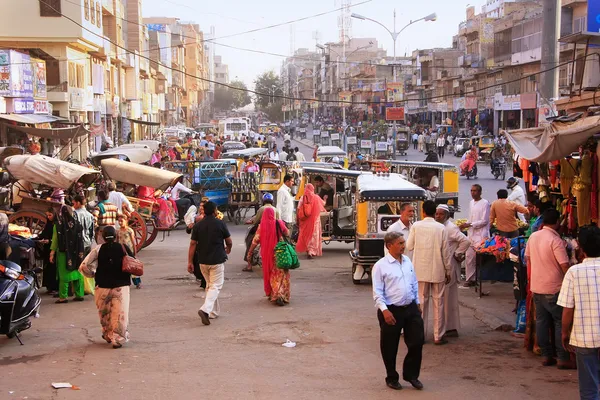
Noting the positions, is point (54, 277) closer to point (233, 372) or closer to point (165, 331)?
point (165, 331)

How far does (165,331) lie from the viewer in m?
10.2

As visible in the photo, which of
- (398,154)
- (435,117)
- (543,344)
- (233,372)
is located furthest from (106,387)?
(435,117)

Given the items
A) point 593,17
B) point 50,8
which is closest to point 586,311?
point 593,17

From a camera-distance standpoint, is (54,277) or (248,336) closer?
(248,336)

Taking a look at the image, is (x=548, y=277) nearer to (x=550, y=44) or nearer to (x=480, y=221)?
(x=480, y=221)

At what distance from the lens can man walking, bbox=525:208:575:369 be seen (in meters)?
7.95

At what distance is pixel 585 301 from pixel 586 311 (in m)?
0.08

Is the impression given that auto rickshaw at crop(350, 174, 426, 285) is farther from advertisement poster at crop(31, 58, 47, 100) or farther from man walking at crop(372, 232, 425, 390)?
advertisement poster at crop(31, 58, 47, 100)

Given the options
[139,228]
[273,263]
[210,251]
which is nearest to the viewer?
[210,251]

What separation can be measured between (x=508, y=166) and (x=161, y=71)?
46.3 metres

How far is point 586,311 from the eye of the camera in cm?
614

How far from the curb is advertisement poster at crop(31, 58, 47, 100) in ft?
69.0

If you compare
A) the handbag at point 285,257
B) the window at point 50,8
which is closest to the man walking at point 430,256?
the handbag at point 285,257

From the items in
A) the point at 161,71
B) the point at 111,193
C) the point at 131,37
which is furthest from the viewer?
the point at 161,71
